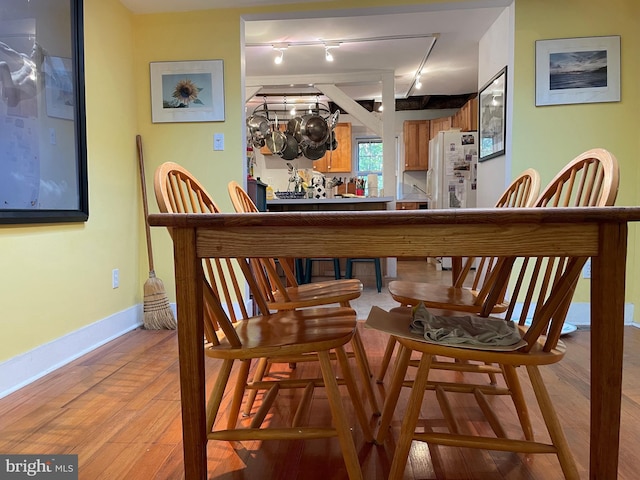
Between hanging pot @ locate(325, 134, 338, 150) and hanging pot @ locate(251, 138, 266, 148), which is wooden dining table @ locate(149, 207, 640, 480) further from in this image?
hanging pot @ locate(325, 134, 338, 150)

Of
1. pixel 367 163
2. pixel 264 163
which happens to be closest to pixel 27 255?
pixel 264 163

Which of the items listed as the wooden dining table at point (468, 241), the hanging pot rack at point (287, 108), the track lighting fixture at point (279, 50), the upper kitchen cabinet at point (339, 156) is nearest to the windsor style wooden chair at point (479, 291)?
the wooden dining table at point (468, 241)

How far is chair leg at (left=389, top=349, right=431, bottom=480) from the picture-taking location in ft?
3.20

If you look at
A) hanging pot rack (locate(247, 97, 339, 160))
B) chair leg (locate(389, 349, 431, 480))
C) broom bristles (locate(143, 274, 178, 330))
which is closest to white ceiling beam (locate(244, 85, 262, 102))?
hanging pot rack (locate(247, 97, 339, 160))

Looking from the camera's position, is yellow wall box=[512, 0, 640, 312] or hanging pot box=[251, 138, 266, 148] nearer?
yellow wall box=[512, 0, 640, 312]

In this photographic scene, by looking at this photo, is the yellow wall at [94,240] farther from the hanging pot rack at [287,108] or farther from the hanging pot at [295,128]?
the hanging pot rack at [287,108]

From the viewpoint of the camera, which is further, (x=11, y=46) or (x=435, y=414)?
(x=11, y=46)

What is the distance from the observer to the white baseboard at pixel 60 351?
1719mm

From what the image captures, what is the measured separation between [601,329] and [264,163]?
6.28 meters

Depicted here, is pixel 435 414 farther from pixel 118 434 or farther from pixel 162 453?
pixel 118 434

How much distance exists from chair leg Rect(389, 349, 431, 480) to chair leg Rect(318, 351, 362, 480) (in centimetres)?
9

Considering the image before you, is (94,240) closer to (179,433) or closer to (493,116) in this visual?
(179,433)

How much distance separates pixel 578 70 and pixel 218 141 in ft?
7.89

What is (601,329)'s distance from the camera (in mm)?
842
